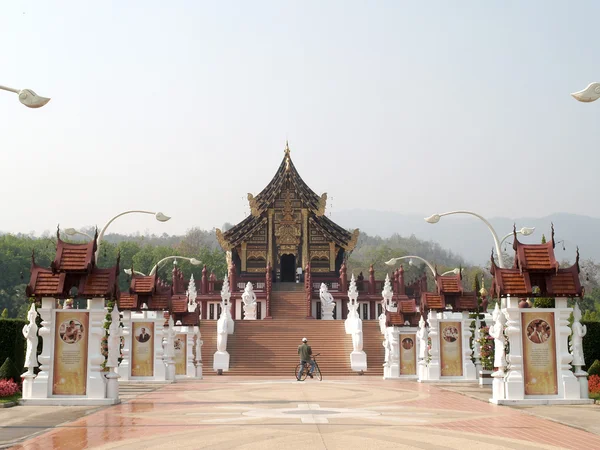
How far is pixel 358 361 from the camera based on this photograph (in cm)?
3762

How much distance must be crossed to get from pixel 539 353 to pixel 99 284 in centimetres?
1014

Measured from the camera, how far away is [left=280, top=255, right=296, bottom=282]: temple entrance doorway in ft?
207

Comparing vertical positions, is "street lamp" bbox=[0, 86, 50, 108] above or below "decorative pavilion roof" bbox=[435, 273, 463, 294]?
above

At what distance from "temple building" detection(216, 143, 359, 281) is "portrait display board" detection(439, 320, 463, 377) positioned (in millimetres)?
31049

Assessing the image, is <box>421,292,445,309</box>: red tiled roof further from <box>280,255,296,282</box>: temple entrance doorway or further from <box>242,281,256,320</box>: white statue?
<box>280,255,296,282</box>: temple entrance doorway

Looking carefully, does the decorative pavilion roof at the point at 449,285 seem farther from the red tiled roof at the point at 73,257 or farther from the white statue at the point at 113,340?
the red tiled roof at the point at 73,257

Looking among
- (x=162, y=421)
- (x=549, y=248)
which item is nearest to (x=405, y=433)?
(x=162, y=421)

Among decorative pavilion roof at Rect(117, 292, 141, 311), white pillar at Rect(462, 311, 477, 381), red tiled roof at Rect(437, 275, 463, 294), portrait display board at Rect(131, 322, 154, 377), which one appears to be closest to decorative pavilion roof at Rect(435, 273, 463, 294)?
red tiled roof at Rect(437, 275, 463, 294)

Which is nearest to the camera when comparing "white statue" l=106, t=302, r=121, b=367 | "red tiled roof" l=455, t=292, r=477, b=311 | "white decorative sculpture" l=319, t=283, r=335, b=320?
"white statue" l=106, t=302, r=121, b=367

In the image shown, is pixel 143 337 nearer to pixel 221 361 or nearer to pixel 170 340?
pixel 170 340

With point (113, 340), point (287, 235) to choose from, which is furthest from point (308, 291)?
point (113, 340)

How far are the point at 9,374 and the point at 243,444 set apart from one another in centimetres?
1315

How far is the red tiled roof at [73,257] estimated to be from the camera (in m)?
19.2

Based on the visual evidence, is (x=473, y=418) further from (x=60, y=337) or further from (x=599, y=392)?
(x=60, y=337)
